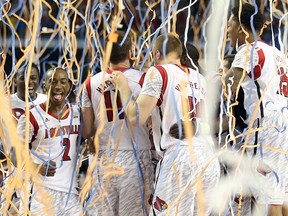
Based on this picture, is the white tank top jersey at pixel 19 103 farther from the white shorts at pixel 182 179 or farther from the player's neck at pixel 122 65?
the white shorts at pixel 182 179

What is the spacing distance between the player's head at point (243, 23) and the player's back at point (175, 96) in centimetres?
42

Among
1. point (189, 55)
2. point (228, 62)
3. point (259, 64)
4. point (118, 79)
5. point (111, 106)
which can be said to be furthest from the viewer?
point (228, 62)

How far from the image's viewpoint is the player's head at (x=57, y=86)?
443cm

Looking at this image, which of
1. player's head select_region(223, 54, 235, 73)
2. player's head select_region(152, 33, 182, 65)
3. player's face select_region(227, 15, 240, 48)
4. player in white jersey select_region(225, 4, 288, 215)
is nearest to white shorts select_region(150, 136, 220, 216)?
player in white jersey select_region(225, 4, 288, 215)

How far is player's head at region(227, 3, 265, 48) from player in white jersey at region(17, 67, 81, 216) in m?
1.04

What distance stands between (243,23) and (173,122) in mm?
785

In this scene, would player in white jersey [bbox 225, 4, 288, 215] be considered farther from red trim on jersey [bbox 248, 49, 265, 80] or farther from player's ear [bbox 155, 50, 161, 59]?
player's ear [bbox 155, 50, 161, 59]

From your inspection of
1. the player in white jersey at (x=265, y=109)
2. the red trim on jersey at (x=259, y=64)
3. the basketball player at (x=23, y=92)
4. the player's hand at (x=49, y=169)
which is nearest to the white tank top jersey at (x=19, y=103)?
the basketball player at (x=23, y=92)

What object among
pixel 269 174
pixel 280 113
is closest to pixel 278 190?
pixel 269 174

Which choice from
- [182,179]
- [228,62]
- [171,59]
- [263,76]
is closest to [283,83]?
[263,76]

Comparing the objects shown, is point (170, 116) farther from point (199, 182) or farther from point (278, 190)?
point (278, 190)

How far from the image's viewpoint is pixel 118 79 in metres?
4.14

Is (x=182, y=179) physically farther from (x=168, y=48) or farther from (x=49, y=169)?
(x=49, y=169)

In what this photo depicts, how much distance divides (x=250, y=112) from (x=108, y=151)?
0.88 metres
